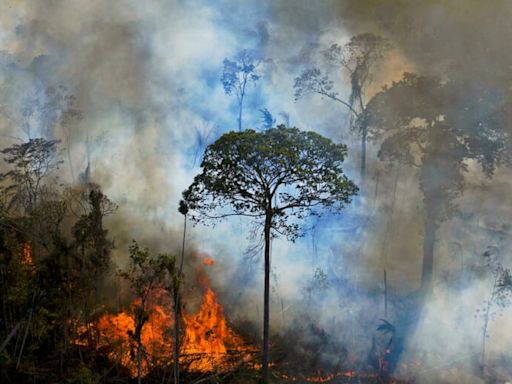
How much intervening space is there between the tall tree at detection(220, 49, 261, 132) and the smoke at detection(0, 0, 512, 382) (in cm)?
65

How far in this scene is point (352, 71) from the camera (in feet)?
121

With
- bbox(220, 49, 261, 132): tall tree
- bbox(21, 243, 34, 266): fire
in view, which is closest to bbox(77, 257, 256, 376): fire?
bbox(21, 243, 34, 266): fire

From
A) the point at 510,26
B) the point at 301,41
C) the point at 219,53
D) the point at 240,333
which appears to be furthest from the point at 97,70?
the point at 510,26

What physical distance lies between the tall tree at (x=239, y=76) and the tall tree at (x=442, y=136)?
1260 cm

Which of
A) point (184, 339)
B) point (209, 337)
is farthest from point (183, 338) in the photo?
point (209, 337)

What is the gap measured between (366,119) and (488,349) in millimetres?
16674

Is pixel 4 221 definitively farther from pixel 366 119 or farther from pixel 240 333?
pixel 366 119

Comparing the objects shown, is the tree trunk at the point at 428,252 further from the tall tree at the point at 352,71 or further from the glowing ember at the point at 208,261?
the glowing ember at the point at 208,261

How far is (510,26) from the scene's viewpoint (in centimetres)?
3350

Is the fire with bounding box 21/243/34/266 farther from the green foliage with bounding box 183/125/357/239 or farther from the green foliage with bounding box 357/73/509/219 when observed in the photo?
the green foliage with bounding box 357/73/509/219

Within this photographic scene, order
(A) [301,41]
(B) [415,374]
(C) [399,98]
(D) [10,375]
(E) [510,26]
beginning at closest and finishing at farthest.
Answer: (D) [10,375]
(B) [415,374]
(C) [399,98]
(E) [510,26]
(A) [301,41]

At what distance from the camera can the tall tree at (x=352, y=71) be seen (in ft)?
119

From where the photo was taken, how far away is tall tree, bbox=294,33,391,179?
119ft

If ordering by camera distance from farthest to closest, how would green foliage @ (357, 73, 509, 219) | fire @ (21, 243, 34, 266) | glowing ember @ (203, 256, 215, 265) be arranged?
glowing ember @ (203, 256, 215, 265) → green foliage @ (357, 73, 509, 219) → fire @ (21, 243, 34, 266)
